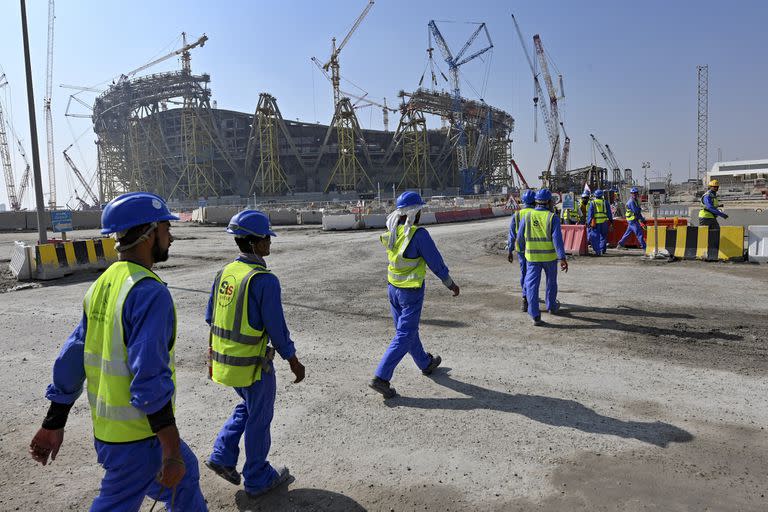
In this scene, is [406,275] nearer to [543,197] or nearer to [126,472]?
[126,472]

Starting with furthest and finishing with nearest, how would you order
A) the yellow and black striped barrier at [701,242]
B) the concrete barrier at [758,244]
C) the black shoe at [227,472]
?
the yellow and black striped barrier at [701,242], the concrete barrier at [758,244], the black shoe at [227,472]

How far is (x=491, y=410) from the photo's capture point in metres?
4.08

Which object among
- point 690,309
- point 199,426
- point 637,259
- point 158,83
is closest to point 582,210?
point 637,259

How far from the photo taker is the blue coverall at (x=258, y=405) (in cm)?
282

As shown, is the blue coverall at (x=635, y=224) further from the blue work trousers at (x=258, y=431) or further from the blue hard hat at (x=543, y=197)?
the blue work trousers at (x=258, y=431)

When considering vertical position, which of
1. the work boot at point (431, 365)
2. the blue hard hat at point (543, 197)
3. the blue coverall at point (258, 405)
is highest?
the blue hard hat at point (543, 197)

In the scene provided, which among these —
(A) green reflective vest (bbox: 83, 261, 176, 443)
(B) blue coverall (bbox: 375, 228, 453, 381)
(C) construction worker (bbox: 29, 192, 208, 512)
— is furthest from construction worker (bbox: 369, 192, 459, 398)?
(A) green reflective vest (bbox: 83, 261, 176, 443)

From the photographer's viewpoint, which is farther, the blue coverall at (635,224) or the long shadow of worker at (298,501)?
the blue coverall at (635,224)

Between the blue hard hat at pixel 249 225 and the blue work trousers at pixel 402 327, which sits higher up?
the blue hard hat at pixel 249 225

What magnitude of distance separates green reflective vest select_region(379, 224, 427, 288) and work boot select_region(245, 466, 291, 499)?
2.01 metres

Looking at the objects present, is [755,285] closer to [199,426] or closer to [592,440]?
[592,440]

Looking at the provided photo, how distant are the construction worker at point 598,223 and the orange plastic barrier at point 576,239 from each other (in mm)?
204

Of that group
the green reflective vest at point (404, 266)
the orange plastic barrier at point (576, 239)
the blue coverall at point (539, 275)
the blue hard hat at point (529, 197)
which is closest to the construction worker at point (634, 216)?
the orange plastic barrier at point (576, 239)

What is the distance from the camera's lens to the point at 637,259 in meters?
12.3
